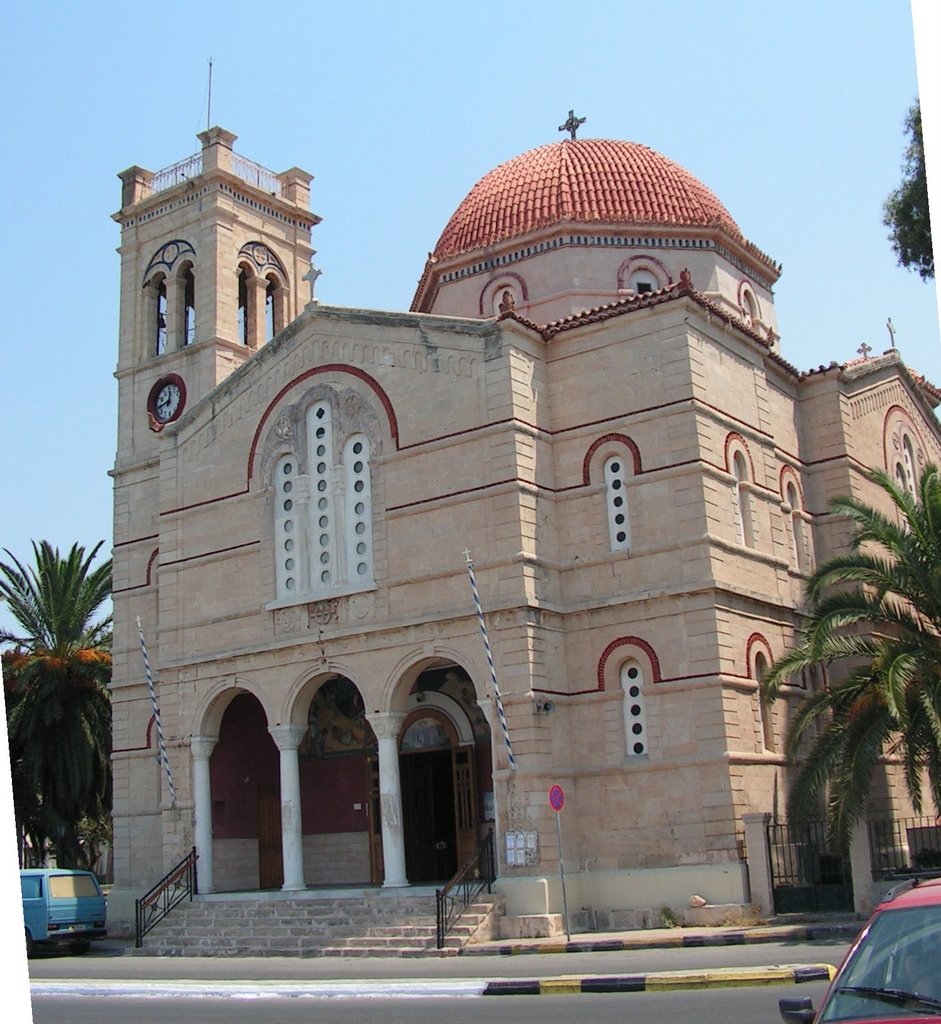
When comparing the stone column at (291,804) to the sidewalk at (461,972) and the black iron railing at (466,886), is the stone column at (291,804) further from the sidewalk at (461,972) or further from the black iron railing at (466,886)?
the black iron railing at (466,886)

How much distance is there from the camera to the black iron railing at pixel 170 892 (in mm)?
26594

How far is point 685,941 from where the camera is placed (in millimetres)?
20297

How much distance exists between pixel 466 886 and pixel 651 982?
31.4 feet

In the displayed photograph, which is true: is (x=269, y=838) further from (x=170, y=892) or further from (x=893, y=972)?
(x=893, y=972)

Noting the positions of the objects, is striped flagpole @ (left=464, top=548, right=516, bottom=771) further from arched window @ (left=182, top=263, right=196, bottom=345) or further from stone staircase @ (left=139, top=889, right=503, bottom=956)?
arched window @ (left=182, top=263, right=196, bottom=345)

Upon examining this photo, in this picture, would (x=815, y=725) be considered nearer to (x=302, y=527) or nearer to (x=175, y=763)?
(x=302, y=527)

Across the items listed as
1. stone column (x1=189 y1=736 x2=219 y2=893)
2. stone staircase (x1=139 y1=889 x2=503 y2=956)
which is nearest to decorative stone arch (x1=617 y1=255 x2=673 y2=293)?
stone column (x1=189 y1=736 x2=219 y2=893)

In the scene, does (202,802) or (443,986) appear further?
(202,802)

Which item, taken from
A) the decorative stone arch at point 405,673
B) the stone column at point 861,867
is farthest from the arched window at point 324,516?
the stone column at point 861,867

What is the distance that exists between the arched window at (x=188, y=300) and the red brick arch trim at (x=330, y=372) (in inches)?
252

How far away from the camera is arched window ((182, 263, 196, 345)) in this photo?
113 feet

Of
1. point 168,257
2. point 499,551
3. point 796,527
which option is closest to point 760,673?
point 796,527

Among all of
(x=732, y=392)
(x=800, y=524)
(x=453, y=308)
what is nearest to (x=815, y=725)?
(x=800, y=524)

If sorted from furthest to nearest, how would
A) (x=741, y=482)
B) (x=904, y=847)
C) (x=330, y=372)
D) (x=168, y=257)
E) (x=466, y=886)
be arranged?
(x=168, y=257), (x=330, y=372), (x=904, y=847), (x=741, y=482), (x=466, y=886)
